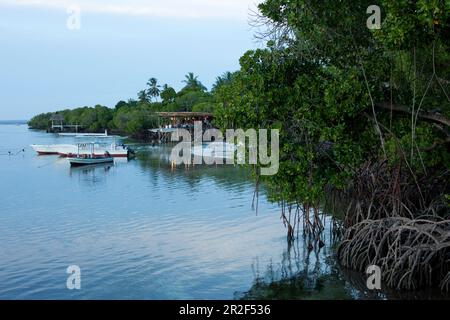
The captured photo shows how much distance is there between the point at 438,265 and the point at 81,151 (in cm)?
4662

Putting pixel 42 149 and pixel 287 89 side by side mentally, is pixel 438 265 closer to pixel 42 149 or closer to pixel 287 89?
pixel 287 89

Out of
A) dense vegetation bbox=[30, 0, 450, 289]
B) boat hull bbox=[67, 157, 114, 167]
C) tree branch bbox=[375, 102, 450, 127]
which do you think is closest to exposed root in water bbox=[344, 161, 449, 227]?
dense vegetation bbox=[30, 0, 450, 289]

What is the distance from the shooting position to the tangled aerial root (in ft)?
40.8

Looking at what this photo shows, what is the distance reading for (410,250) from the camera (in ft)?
41.0

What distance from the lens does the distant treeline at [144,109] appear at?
3585 inches

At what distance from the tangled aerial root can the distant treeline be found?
211 ft

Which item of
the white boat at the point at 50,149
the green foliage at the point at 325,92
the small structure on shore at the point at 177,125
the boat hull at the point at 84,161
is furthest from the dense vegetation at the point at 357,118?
the small structure on shore at the point at 177,125

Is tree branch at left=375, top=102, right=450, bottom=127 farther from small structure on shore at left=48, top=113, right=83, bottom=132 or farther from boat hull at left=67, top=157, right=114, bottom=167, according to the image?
small structure on shore at left=48, top=113, right=83, bottom=132

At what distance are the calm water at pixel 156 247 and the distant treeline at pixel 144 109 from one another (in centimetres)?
4893

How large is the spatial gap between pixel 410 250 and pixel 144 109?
297 feet

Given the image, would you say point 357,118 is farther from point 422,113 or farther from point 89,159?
point 89,159

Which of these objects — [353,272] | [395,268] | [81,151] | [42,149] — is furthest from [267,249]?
[42,149]

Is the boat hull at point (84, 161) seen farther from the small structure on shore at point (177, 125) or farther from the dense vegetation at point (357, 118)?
the dense vegetation at point (357, 118)

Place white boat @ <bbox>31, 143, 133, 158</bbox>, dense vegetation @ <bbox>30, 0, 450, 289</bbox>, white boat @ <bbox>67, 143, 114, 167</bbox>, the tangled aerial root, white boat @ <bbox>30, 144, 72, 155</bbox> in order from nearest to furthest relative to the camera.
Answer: the tangled aerial root, dense vegetation @ <bbox>30, 0, 450, 289</bbox>, white boat @ <bbox>67, 143, 114, 167</bbox>, white boat @ <bbox>31, 143, 133, 158</bbox>, white boat @ <bbox>30, 144, 72, 155</bbox>
